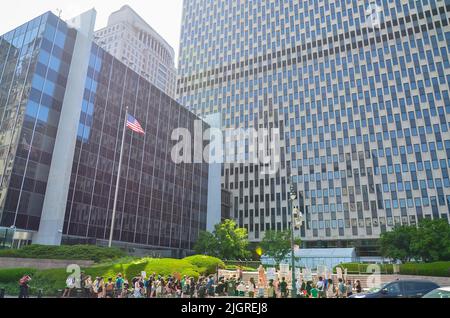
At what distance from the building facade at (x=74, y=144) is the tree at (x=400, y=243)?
3528 cm

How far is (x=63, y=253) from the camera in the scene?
31.4 metres

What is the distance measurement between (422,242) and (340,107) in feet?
153

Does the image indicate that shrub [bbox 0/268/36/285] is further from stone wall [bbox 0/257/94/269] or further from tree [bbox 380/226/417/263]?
tree [bbox 380/226/417/263]

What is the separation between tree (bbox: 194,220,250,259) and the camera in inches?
2183

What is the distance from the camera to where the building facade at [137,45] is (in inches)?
5458

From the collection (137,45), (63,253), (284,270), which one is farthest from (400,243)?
(137,45)

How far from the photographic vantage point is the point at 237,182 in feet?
304

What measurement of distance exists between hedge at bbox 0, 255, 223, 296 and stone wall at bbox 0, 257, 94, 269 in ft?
9.16

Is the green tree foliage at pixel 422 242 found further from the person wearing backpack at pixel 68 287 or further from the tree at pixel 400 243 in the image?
the person wearing backpack at pixel 68 287

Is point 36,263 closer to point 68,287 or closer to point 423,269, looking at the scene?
point 68,287

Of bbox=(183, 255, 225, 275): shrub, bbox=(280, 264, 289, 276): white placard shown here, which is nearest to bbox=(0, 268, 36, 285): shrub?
bbox=(183, 255, 225, 275): shrub

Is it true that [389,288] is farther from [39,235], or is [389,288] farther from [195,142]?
[195,142]

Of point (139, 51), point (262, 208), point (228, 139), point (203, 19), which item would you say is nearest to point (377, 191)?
point (262, 208)

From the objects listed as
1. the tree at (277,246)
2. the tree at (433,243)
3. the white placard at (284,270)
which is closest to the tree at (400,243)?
the tree at (433,243)
